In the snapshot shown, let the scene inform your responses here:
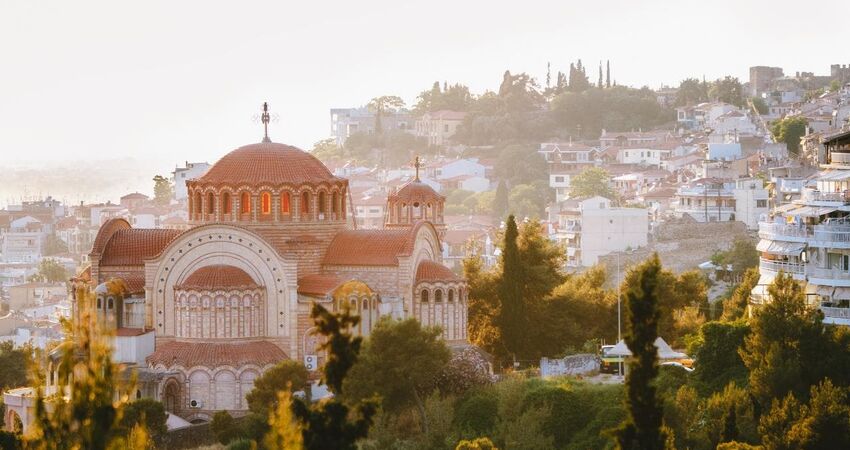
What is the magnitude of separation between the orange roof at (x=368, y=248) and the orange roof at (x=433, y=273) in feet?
2.63

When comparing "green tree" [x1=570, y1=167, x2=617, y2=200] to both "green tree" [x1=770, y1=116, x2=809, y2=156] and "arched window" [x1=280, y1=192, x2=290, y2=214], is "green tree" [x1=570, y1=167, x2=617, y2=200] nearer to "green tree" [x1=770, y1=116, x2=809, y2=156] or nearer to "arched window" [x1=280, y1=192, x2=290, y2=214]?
"green tree" [x1=770, y1=116, x2=809, y2=156]

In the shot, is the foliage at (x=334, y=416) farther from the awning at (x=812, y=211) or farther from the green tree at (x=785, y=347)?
the awning at (x=812, y=211)

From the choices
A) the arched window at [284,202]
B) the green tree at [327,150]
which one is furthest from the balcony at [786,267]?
the green tree at [327,150]

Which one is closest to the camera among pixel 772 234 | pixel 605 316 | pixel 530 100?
pixel 772 234

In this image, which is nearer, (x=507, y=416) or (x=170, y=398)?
(x=507, y=416)

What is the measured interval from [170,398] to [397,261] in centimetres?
650

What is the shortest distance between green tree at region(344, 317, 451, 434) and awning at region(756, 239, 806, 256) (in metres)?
7.81

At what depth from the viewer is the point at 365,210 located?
4035 inches

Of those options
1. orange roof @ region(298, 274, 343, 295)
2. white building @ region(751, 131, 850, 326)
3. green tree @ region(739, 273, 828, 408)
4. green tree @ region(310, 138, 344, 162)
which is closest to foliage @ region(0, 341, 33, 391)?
orange roof @ region(298, 274, 343, 295)

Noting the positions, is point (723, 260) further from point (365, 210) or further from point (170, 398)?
point (365, 210)

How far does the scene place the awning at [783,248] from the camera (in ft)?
133

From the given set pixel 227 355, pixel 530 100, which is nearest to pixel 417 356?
pixel 227 355

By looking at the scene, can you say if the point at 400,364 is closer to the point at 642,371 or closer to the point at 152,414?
the point at 152,414

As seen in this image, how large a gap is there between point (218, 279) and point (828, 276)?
46.5ft
